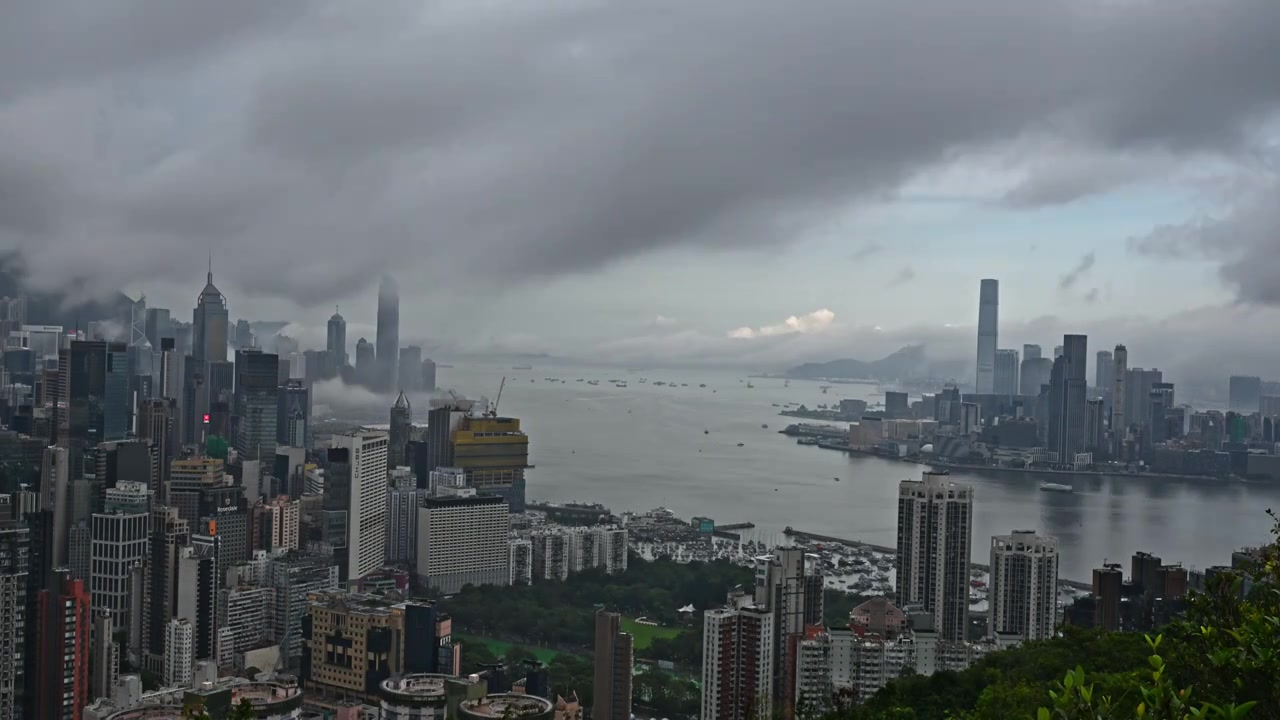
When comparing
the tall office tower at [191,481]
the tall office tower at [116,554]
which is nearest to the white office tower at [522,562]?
the tall office tower at [191,481]

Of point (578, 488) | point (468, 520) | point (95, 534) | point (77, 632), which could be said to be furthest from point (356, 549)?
point (578, 488)

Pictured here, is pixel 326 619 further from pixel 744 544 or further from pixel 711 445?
pixel 711 445

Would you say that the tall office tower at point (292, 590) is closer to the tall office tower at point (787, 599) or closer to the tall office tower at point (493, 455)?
the tall office tower at point (787, 599)

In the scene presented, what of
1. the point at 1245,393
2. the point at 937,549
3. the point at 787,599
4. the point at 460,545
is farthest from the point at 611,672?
the point at 1245,393

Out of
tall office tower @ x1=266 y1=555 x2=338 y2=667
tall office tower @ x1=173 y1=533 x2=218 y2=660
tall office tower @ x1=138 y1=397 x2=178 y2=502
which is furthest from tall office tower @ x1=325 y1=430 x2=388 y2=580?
tall office tower @ x1=173 y1=533 x2=218 y2=660

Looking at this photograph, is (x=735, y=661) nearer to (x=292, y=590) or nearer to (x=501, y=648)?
(x=501, y=648)
